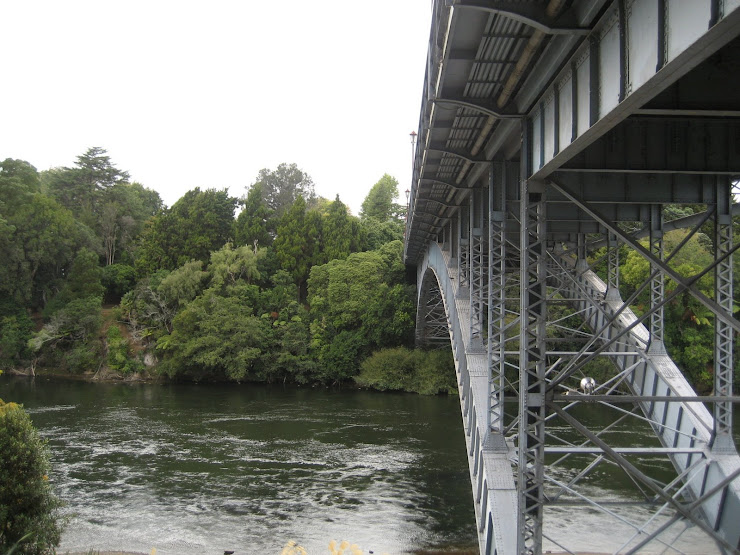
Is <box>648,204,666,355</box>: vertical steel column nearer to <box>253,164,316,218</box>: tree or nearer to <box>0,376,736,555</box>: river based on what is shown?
<box>0,376,736,555</box>: river

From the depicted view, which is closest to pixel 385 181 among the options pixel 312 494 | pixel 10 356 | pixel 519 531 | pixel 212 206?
pixel 212 206

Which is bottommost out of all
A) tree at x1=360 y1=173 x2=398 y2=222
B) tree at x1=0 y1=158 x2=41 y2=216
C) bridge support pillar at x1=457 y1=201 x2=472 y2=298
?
bridge support pillar at x1=457 y1=201 x2=472 y2=298

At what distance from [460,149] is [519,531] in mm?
6401

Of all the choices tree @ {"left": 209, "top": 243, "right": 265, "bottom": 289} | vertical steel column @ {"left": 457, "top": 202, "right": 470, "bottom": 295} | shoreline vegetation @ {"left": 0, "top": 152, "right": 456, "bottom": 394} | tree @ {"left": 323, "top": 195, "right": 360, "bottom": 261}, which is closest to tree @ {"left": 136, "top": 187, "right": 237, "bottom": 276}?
shoreline vegetation @ {"left": 0, "top": 152, "right": 456, "bottom": 394}

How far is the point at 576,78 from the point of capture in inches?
249

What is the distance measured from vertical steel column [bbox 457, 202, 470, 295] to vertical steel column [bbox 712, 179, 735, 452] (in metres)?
7.29

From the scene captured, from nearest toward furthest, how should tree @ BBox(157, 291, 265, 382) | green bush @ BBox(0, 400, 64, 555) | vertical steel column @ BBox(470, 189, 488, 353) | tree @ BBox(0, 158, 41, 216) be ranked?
1. green bush @ BBox(0, 400, 64, 555)
2. vertical steel column @ BBox(470, 189, 488, 353)
3. tree @ BBox(157, 291, 265, 382)
4. tree @ BBox(0, 158, 41, 216)

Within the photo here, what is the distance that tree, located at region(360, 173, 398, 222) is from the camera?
7081 cm

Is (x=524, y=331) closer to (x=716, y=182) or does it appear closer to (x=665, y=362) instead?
(x=716, y=182)

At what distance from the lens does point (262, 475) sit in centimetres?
2106

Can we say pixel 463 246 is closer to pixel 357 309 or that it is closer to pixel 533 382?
pixel 533 382

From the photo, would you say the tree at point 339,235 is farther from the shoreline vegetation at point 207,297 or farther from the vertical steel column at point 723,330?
the vertical steel column at point 723,330

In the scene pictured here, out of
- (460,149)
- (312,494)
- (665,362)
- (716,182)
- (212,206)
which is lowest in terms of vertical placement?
(312,494)

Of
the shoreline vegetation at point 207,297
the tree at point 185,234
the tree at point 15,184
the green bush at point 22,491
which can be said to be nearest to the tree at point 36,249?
the shoreline vegetation at point 207,297
